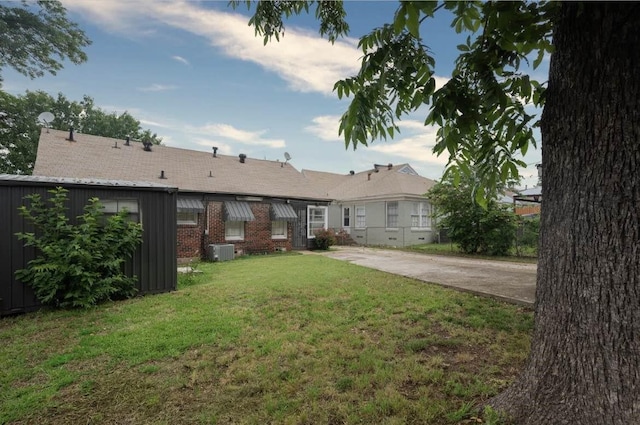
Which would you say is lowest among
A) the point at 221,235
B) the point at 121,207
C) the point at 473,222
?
the point at 221,235

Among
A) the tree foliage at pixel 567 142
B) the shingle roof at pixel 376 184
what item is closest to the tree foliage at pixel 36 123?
the shingle roof at pixel 376 184

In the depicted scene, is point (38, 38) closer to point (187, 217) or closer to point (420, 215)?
point (187, 217)

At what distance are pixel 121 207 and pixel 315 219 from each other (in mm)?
12426

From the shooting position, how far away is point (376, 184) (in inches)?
854

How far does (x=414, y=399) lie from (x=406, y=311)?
253cm

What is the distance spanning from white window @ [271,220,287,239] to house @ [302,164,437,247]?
3869 millimetres

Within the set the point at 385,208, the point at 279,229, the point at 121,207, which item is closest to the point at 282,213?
the point at 279,229

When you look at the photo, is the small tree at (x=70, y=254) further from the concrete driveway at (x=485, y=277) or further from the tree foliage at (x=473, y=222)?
the tree foliage at (x=473, y=222)

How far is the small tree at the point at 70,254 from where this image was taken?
5598 millimetres

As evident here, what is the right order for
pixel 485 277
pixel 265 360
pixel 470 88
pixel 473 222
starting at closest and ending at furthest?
pixel 470 88
pixel 265 360
pixel 485 277
pixel 473 222

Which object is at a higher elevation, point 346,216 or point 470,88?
point 470,88

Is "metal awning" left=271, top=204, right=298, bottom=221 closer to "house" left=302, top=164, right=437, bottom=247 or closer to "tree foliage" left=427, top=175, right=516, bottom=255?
"house" left=302, top=164, right=437, bottom=247

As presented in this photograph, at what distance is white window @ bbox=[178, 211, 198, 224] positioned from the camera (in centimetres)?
1367

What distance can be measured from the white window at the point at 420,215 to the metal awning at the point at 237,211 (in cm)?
985
